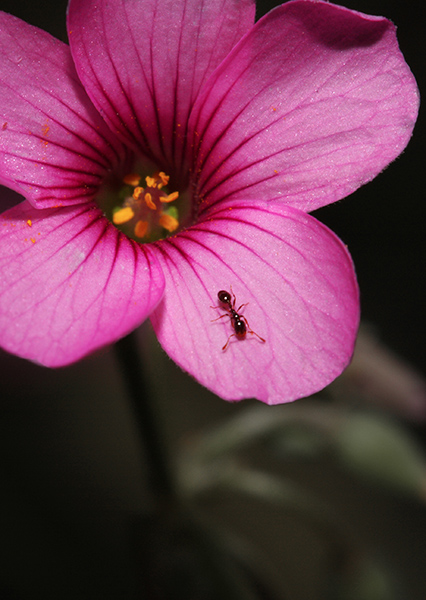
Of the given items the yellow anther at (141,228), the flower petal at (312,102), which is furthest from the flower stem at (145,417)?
the flower petal at (312,102)

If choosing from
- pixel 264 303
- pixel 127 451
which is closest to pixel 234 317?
pixel 264 303

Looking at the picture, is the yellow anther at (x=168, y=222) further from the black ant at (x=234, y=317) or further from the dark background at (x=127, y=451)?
the dark background at (x=127, y=451)

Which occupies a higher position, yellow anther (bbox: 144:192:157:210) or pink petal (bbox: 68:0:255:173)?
pink petal (bbox: 68:0:255:173)

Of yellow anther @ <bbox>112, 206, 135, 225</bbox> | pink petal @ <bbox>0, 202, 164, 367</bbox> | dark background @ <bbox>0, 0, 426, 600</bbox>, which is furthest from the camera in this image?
dark background @ <bbox>0, 0, 426, 600</bbox>

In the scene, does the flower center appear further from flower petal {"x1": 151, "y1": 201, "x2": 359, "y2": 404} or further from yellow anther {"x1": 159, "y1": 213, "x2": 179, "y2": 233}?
flower petal {"x1": 151, "y1": 201, "x2": 359, "y2": 404}

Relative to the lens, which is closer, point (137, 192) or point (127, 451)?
point (137, 192)

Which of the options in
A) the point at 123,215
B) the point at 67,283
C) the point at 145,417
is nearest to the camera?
the point at 67,283

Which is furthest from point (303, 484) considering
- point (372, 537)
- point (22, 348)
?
point (22, 348)

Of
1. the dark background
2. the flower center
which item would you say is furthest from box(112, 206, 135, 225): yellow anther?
the dark background

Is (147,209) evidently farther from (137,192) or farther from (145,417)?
(145,417)
